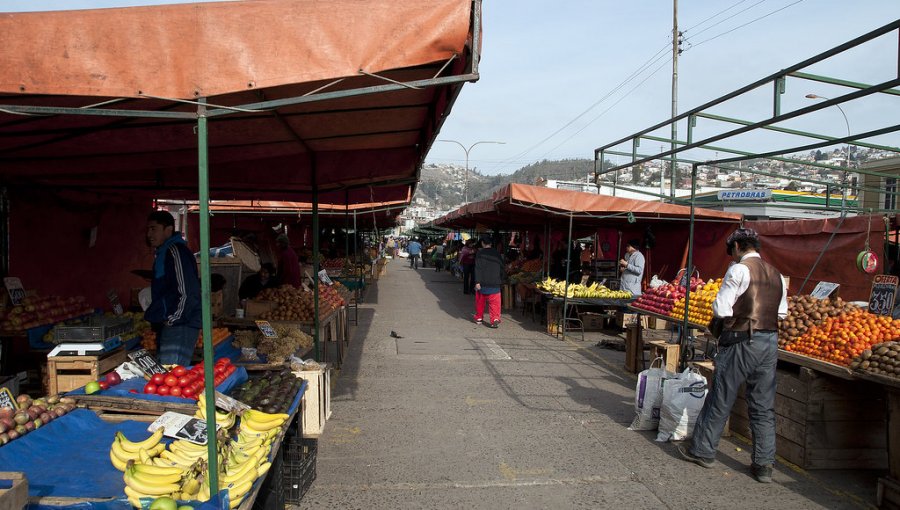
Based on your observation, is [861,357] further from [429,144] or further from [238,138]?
[238,138]

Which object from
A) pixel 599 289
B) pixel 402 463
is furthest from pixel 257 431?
pixel 599 289

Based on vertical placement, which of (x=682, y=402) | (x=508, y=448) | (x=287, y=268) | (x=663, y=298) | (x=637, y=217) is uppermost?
(x=637, y=217)

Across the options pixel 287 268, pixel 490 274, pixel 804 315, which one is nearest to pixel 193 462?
pixel 287 268

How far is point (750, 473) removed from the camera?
4879 mm

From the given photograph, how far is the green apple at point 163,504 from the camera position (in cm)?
252

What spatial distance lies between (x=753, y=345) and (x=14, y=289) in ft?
25.6

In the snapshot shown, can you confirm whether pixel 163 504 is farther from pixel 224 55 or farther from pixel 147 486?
pixel 224 55

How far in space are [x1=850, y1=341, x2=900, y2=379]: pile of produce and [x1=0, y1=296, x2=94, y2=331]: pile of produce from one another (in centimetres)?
818

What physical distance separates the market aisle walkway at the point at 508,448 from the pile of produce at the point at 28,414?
1818 mm

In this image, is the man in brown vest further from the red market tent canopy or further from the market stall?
the red market tent canopy

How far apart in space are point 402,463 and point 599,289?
9018 millimetres

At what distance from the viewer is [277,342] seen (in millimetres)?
6441

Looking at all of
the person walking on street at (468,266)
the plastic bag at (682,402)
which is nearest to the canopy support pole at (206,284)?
the plastic bag at (682,402)

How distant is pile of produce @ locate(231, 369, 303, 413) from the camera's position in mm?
4238
